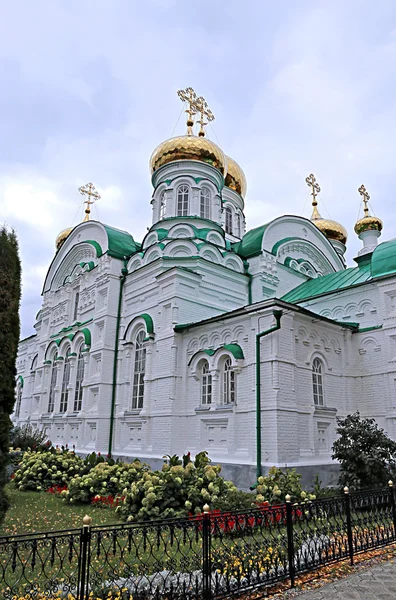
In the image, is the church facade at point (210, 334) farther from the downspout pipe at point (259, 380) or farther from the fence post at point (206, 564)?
the fence post at point (206, 564)

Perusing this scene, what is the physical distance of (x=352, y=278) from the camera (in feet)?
38.8

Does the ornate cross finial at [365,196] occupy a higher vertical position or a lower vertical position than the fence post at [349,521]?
higher

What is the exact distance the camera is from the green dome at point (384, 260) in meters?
10.5

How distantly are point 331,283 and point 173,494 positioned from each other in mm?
7594

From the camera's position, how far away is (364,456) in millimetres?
7820

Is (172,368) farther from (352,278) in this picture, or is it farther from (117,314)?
(352,278)

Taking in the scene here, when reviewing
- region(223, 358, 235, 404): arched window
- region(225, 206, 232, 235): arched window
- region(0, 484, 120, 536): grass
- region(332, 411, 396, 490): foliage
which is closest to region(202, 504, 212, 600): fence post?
region(0, 484, 120, 536): grass

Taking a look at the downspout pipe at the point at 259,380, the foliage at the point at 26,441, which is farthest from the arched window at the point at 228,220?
the foliage at the point at 26,441

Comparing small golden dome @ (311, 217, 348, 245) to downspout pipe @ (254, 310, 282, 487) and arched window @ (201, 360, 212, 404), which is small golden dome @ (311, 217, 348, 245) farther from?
downspout pipe @ (254, 310, 282, 487)

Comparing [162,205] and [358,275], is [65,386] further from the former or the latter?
[358,275]

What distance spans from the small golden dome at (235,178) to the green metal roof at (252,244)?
15.7 ft

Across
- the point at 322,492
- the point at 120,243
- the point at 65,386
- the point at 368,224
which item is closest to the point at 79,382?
the point at 65,386

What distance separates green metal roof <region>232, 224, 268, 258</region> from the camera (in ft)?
46.3

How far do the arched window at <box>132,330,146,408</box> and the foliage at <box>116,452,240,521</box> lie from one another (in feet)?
16.2
